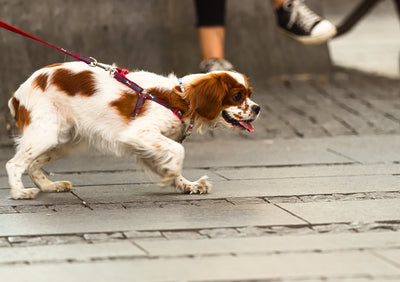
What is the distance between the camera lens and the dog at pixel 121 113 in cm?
485

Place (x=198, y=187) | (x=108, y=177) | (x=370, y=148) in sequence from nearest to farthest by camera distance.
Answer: (x=198, y=187) → (x=108, y=177) → (x=370, y=148)

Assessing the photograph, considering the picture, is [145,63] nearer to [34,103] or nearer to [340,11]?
[34,103]

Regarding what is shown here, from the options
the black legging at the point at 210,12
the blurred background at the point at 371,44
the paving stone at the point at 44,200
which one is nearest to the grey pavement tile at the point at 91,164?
the paving stone at the point at 44,200

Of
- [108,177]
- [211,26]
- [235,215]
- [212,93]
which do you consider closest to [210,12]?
[211,26]

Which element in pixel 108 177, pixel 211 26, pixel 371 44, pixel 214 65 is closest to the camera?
pixel 108 177

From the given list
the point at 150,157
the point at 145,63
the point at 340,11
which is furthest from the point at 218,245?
the point at 340,11

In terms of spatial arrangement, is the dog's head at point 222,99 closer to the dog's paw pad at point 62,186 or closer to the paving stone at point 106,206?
the paving stone at point 106,206

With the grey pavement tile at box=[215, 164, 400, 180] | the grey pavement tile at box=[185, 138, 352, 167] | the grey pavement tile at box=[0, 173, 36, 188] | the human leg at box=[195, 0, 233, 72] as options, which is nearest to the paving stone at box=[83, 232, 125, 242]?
the grey pavement tile at box=[0, 173, 36, 188]

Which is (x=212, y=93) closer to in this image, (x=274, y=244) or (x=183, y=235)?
(x=183, y=235)

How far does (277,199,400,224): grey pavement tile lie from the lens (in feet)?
14.2

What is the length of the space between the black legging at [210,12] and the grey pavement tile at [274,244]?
3.52 m

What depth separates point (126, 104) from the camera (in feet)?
16.1

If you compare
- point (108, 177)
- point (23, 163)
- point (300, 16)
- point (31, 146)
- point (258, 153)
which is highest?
point (300, 16)

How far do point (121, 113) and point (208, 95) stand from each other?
21.0 inches
